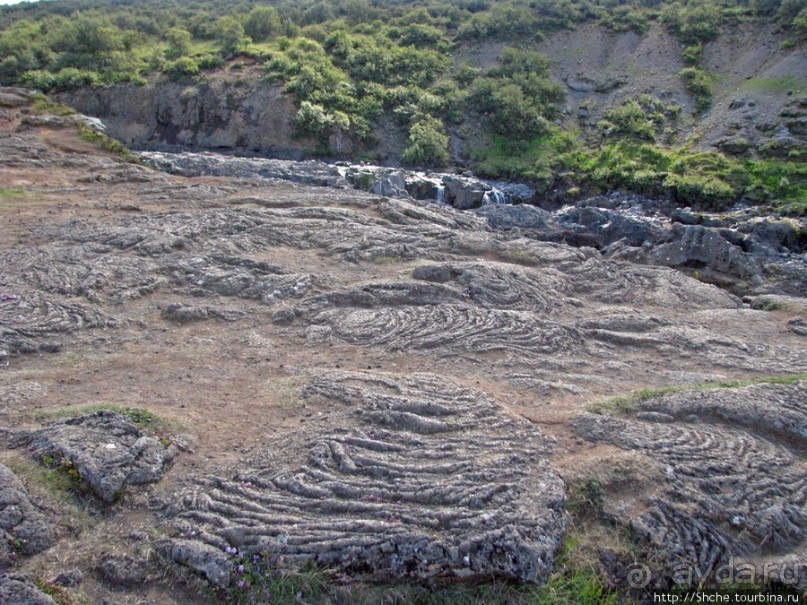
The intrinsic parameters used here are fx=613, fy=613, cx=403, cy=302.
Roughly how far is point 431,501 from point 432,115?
30880 mm

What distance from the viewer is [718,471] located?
728 centimetres

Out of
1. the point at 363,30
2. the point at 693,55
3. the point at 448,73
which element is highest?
the point at 363,30

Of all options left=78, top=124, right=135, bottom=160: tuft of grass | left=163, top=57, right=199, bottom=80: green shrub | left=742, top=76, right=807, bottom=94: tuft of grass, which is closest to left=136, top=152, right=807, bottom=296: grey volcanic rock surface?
left=78, top=124, right=135, bottom=160: tuft of grass

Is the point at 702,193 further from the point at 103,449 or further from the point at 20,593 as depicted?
the point at 20,593

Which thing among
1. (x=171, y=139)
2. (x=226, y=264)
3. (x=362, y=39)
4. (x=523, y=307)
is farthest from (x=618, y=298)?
(x=362, y=39)

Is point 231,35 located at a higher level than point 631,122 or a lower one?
higher

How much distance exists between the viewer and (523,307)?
40.5ft

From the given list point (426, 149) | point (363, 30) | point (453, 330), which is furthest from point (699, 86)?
point (453, 330)

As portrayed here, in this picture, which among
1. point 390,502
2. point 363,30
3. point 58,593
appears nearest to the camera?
point 58,593

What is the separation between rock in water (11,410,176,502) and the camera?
6.11 meters

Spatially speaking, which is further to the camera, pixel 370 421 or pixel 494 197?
pixel 494 197

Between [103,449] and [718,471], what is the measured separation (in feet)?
22.8

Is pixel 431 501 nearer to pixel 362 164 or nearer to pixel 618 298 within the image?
pixel 618 298

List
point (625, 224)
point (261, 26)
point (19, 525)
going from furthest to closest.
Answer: point (261, 26) < point (625, 224) < point (19, 525)
